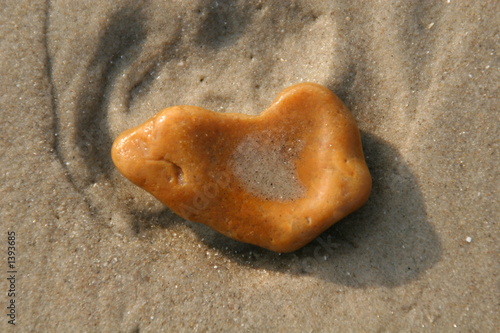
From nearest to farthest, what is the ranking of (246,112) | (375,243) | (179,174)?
(179,174)
(375,243)
(246,112)

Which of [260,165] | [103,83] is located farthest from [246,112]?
[103,83]

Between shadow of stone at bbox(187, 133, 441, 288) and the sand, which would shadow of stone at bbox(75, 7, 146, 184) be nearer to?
the sand

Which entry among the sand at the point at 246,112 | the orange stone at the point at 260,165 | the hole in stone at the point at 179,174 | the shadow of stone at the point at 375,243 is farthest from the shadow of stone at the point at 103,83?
the shadow of stone at the point at 375,243

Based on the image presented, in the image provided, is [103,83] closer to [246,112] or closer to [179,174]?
[179,174]

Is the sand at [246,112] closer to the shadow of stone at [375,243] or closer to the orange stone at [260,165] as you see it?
the shadow of stone at [375,243]

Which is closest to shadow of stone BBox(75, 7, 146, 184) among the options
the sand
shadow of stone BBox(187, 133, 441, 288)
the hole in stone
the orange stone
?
the sand

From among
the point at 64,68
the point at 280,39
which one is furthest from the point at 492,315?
the point at 64,68
